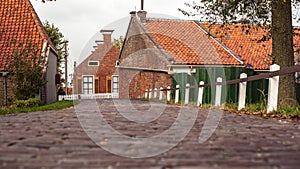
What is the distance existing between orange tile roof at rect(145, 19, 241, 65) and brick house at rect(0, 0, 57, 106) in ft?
24.8

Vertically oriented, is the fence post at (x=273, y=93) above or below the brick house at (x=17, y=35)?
below

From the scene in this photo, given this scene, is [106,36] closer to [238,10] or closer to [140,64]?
[140,64]

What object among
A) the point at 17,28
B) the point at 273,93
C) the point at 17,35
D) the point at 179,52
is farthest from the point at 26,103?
the point at 273,93

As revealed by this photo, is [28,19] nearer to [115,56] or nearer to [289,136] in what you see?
[289,136]

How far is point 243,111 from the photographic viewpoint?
394 inches

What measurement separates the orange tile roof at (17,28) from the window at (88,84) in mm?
22163

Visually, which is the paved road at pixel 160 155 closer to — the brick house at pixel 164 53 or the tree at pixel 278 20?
the tree at pixel 278 20

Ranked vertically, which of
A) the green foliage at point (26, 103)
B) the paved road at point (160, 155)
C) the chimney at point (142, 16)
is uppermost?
the chimney at point (142, 16)

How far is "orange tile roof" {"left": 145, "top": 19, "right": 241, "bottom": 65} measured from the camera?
25.2 meters

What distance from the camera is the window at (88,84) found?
46.8 meters

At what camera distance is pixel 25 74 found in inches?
715

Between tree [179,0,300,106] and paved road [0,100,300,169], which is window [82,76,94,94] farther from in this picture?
paved road [0,100,300,169]

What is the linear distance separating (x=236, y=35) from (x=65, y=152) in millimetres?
28661

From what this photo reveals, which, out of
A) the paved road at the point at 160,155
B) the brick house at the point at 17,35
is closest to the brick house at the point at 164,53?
the brick house at the point at 17,35
